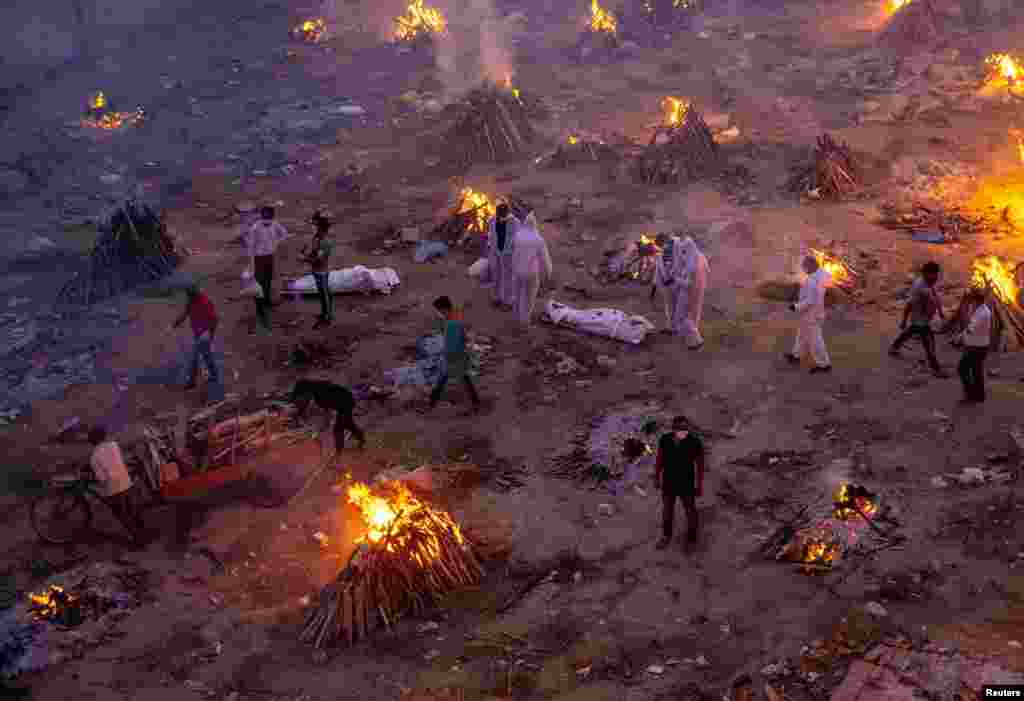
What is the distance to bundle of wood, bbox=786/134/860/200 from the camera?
56.2 feet

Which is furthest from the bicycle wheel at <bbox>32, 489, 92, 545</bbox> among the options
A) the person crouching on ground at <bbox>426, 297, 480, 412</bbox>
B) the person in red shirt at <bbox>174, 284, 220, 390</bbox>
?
the person crouching on ground at <bbox>426, 297, 480, 412</bbox>

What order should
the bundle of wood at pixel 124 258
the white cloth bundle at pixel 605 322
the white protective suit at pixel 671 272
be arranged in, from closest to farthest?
the white protective suit at pixel 671 272 → the white cloth bundle at pixel 605 322 → the bundle of wood at pixel 124 258

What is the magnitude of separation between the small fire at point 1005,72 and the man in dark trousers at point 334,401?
18.3m

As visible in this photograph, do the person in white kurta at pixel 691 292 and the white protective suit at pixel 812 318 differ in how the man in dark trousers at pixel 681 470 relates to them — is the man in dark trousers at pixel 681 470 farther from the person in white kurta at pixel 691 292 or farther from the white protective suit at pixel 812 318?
the person in white kurta at pixel 691 292

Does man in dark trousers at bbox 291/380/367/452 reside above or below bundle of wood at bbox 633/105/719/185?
below

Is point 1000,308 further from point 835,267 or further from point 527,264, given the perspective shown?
point 527,264

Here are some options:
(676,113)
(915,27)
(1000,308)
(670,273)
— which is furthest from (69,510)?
(915,27)

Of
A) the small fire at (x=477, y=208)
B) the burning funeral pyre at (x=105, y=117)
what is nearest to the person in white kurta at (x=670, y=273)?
the small fire at (x=477, y=208)

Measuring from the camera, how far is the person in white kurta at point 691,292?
12.4m

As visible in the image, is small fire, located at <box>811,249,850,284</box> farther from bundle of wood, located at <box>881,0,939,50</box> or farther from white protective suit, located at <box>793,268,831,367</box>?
bundle of wood, located at <box>881,0,939,50</box>

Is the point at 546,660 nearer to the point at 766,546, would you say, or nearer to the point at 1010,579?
the point at 766,546

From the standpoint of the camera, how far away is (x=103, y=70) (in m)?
25.6

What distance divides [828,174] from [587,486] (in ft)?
32.2

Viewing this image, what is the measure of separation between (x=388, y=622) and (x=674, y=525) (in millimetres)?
2904
